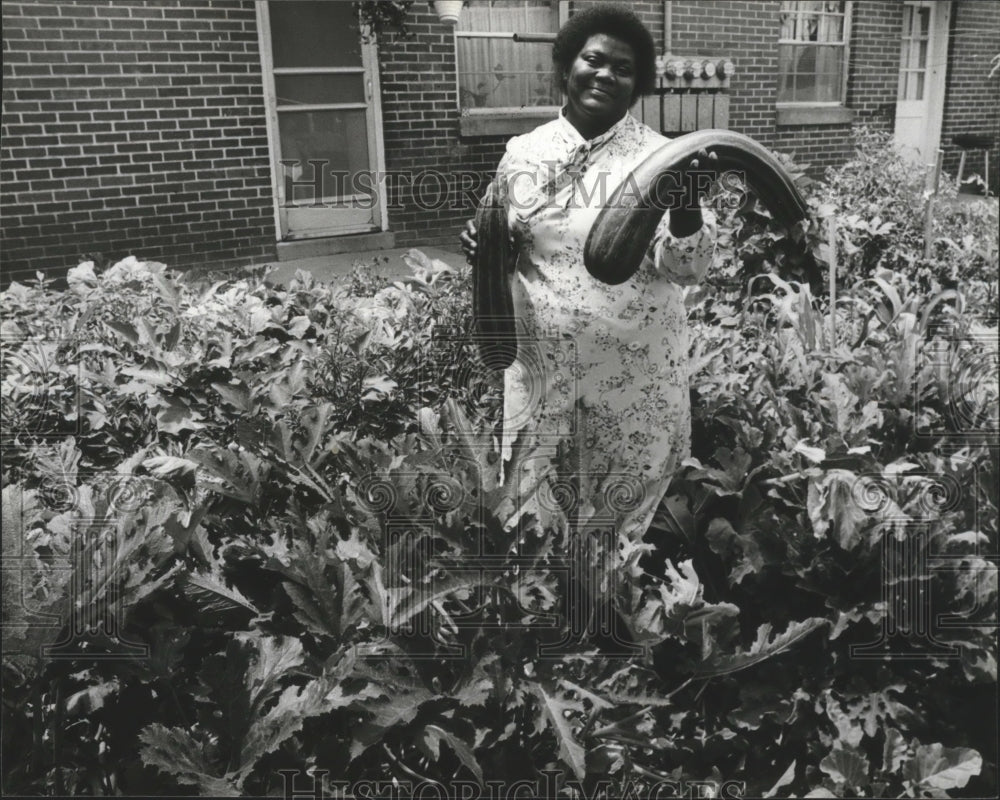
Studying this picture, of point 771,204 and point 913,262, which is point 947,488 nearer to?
point 771,204

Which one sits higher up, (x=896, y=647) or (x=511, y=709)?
(x=511, y=709)

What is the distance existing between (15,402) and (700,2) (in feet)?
27.5

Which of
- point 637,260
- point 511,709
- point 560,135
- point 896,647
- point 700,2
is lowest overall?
point 896,647

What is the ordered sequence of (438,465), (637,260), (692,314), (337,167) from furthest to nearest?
1. (337,167)
2. (692,314)
3. (637,260)
4. (438,465)

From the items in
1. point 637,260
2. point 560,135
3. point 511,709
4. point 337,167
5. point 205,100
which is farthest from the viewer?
point 337,167

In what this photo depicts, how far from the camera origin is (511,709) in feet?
4.46

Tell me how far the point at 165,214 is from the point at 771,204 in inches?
231

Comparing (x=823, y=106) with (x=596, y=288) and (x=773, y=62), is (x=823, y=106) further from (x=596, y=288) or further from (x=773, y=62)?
(x=596, y=288)

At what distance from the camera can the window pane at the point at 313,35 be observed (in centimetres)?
757

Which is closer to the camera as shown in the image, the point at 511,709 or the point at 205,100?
the point at 511,709

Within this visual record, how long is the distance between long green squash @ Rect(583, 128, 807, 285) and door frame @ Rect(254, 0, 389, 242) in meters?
5.96

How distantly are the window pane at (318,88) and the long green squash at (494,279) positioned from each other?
235 inches

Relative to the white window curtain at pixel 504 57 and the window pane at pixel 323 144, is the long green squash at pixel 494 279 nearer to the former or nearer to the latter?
the window pane at pixel 323 144

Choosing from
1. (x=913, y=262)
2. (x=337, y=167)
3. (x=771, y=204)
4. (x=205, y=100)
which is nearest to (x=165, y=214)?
(x=205, y=100)
